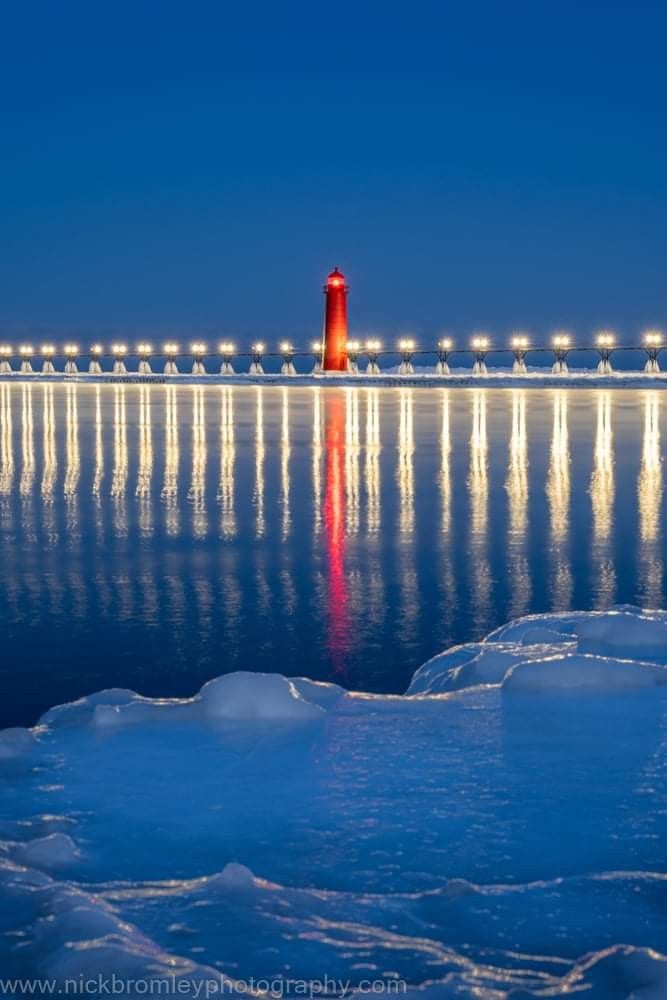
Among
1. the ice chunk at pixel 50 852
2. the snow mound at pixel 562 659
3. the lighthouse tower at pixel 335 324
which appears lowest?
the ice chunk at pixel 50 852

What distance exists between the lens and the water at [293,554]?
6363 millimetres

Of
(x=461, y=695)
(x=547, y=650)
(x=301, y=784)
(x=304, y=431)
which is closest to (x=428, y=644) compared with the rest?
(x=547, y=650)

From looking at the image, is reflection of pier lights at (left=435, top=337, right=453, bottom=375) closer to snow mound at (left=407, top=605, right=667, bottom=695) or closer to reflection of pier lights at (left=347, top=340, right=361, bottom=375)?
reflection of pier lights at (left=347, top=340, right=361, bottom=375)

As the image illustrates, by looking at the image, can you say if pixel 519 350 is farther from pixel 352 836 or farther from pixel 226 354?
pixel 352 836

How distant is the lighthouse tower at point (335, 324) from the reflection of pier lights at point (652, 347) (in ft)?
63.0

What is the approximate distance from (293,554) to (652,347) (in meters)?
72.3

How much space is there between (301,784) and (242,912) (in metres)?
0.89

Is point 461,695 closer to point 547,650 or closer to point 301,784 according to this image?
point 547,650

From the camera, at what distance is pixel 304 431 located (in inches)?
1033

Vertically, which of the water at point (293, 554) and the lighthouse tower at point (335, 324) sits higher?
the lighthouse tower at point (335, 324)

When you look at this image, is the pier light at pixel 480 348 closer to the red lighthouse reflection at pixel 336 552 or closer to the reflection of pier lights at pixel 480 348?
the reflection of pier lights at pixel 480 348

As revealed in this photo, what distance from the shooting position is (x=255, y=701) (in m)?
4.65

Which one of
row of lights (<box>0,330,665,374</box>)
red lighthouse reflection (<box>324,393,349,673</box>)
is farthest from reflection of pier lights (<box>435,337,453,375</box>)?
red lighthouse reflection (<box>324,393,349,673</box>)

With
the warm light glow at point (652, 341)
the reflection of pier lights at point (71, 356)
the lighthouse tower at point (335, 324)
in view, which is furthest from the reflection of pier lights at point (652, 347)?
the reflection of pier lights at point (71, 356)
